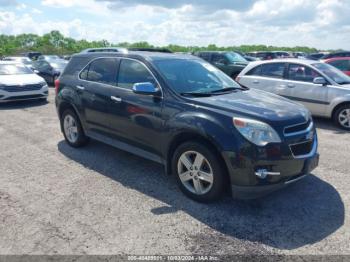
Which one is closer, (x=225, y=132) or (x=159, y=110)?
(x=225, y=132)

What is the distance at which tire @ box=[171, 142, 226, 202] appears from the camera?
12.4ft

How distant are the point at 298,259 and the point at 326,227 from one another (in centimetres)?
72

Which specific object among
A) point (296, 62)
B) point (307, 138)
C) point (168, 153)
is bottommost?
point (168, 153)

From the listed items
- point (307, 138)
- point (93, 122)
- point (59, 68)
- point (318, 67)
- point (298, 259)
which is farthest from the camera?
point (59, 68)

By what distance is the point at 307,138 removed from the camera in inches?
156

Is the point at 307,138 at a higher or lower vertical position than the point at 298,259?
higher

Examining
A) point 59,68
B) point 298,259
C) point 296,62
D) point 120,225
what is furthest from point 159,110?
point 59,68

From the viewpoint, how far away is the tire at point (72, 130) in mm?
6035

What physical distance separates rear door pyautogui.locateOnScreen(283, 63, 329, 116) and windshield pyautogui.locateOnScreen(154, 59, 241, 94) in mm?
3752

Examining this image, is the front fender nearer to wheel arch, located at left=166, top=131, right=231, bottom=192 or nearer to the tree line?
wheel arch, located at left=166, top=131, right=231, bottom=192

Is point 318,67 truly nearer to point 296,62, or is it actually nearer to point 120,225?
point 296,62

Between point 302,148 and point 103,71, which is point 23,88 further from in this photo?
point 302,148

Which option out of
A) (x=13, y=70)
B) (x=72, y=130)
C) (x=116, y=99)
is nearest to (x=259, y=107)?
(x=116, y=99)

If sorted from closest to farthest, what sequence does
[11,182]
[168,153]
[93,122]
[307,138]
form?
[307,138] < [168,153] < [11,182] < [93,122]
